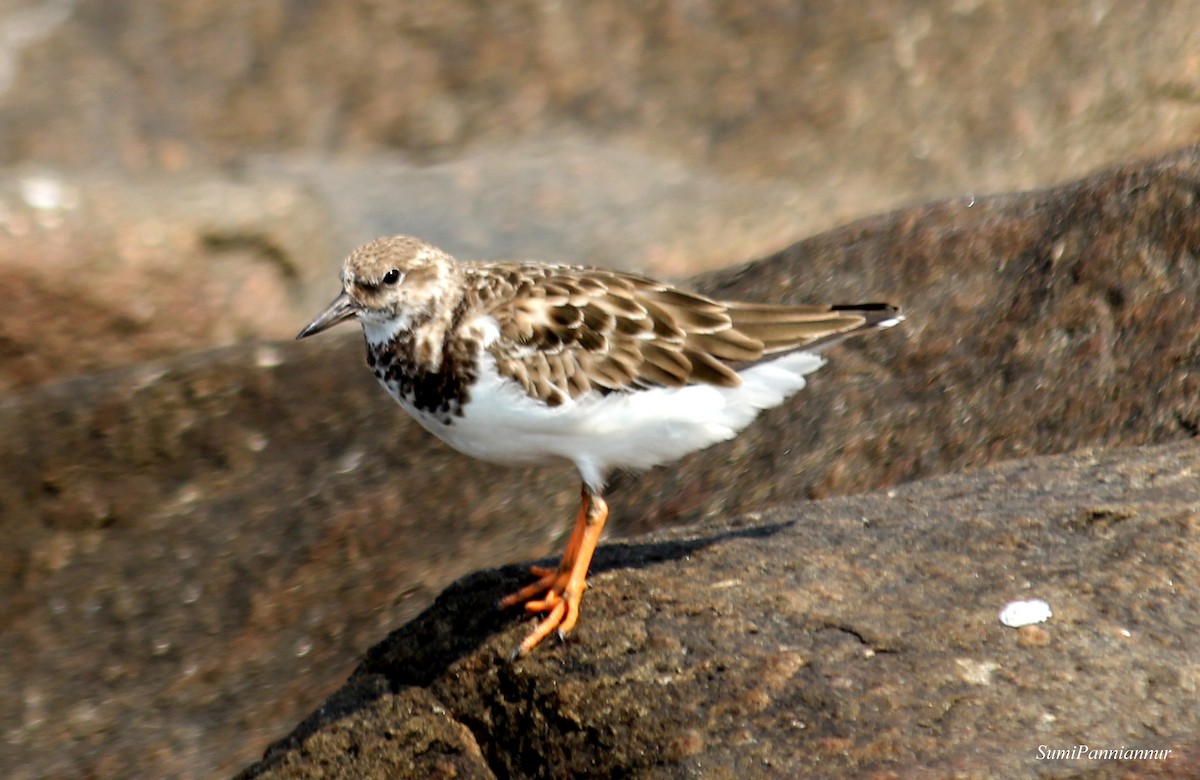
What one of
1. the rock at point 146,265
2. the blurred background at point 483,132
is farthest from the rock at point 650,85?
the rock at point 146,265

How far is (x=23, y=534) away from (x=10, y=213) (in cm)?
285

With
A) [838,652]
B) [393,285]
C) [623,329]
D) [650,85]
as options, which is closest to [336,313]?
[393,285]

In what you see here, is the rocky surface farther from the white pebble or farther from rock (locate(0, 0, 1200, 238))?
rock (locate(0, 0, 1200, 238))

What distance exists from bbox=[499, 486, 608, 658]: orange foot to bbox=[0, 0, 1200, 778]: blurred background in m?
5.71

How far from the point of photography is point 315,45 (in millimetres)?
13469

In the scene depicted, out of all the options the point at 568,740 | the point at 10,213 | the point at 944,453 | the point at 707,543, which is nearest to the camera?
the point at 568,740

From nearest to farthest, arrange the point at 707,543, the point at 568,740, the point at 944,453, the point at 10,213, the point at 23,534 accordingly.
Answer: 1. the point at 568,740
2. the point at 707,543
3. the point at 944,453
4. the point at 23,534
5. the point at 10,213

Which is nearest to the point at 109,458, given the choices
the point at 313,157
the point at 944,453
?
the point at 313,157

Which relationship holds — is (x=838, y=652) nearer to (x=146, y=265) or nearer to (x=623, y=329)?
(x=623, y=329)

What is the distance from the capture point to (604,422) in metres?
6.77

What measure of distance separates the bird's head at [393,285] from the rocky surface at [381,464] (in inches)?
50.1

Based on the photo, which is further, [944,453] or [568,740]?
[944,453]

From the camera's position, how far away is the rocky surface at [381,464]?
8461 millimetres

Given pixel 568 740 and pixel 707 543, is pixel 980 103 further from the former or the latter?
pixel 568 740
